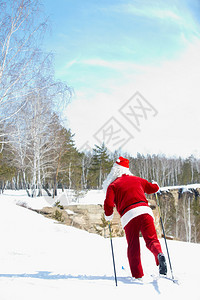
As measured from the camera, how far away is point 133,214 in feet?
9.15

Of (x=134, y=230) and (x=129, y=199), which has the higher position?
(x=129, y=199)

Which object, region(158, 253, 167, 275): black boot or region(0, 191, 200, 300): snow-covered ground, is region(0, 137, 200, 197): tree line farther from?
region(158, 253, 167, 275): black boot

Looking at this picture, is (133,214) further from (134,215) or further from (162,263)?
(162,263)

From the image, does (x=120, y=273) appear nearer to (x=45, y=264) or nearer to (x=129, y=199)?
(x=129, y=199)

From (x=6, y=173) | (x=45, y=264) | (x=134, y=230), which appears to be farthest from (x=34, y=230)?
(x=6, y=173)

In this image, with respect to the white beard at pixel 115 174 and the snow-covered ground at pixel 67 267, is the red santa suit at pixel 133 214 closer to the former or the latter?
the white beard at pixel 115 174

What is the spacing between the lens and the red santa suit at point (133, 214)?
8.86ft

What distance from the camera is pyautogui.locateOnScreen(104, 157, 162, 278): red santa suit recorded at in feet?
8.86

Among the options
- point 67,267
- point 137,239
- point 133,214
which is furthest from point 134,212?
point 67,267

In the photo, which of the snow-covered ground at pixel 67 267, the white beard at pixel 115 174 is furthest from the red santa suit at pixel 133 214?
the snow-covered ground at pixel 67 267

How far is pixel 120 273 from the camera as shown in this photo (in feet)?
10.5

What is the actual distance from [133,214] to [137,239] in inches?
11.3

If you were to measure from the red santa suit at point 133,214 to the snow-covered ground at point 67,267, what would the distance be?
281mm

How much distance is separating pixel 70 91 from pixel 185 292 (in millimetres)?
9321
